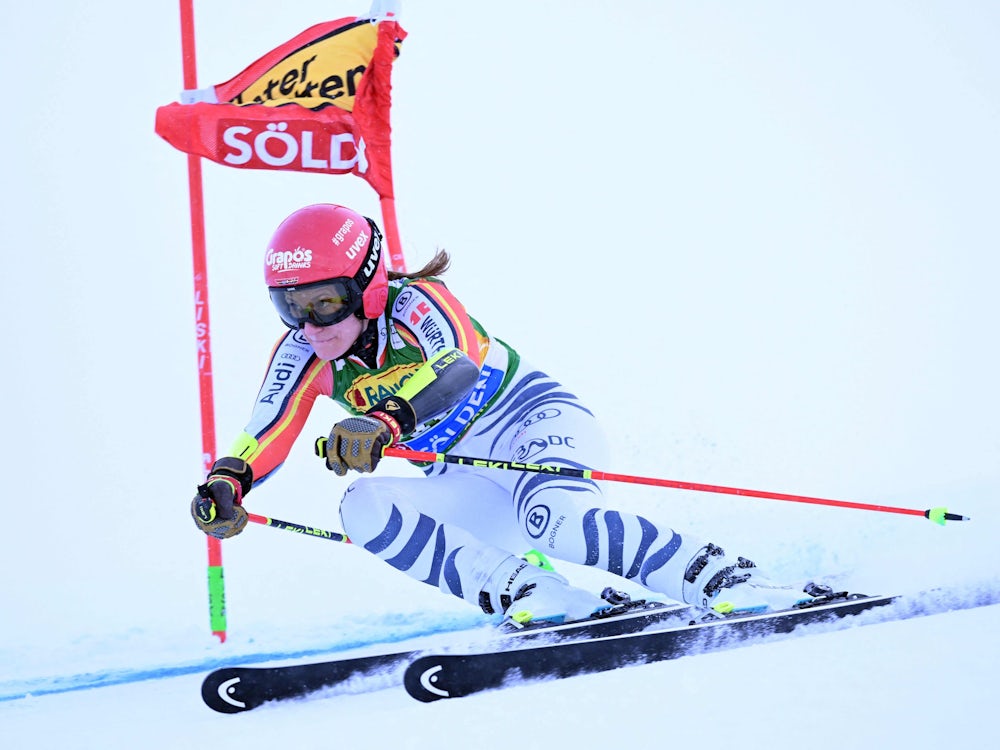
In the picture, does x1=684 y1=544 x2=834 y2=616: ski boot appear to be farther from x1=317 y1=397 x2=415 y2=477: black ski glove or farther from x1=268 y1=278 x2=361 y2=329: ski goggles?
x1=268 y1=278 x2=361 y2=329: ski goggles

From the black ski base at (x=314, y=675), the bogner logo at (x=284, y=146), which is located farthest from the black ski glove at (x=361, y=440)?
the bogner logo at (x=284, y=146)

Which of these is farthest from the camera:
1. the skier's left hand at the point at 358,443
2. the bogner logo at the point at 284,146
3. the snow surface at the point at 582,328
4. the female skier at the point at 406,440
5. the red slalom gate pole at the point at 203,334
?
the bogner logo at the point at 284,146

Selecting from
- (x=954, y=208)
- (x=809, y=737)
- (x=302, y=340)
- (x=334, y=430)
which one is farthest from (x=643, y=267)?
(x=809, y=737)

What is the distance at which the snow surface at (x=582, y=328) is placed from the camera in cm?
293

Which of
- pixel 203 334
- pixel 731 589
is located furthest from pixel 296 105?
pixel 731 589

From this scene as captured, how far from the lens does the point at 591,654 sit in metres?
2.96

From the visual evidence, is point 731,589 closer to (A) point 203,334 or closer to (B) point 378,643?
(B) point 378,643

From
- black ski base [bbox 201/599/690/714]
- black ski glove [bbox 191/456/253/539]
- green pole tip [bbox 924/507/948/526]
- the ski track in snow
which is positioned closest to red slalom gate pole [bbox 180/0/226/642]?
the ski track in snow

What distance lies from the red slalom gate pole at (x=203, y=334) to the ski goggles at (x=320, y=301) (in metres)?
1.43

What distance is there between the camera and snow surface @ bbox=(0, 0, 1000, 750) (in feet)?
9.61

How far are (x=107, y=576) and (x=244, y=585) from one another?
0.77 meters

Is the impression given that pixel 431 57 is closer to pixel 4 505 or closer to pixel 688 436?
pixel 688 436

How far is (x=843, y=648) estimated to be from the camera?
9.68ft

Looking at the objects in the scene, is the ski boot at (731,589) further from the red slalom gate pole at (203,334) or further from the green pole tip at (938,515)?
the red slalom gate pole at (203,334)
